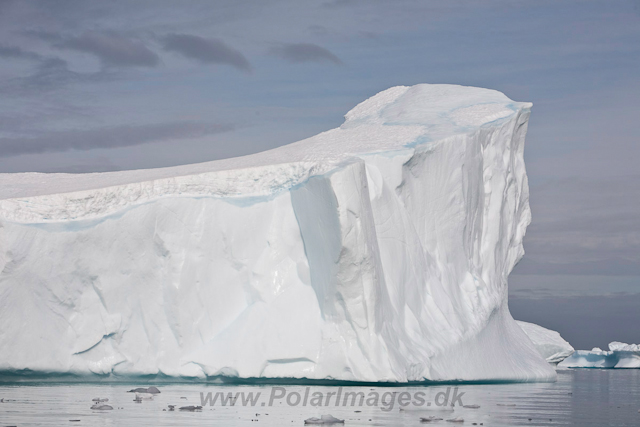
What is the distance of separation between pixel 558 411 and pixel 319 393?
3672mm

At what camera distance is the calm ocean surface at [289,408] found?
926 centimetres

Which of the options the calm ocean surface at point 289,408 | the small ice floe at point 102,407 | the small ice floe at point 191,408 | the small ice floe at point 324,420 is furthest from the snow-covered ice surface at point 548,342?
the small ice floe at point 324,420

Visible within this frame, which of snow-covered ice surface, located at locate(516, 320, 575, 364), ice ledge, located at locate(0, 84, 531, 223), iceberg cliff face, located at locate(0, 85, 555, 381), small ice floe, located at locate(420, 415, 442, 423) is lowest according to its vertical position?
small ice floe, located at locate(420, 415, 442, 423)

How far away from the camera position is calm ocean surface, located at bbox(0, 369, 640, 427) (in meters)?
9.26

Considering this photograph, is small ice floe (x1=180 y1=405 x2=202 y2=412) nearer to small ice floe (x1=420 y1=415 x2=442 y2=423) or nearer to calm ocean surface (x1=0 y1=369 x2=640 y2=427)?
calm ocean surface (x1=0 y1=369 x2=640 y2=427)

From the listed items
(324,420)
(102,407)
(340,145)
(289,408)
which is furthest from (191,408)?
(340,145)

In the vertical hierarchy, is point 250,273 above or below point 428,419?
above

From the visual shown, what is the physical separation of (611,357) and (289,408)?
37.1 metres

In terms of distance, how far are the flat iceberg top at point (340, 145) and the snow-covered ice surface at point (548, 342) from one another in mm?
12713

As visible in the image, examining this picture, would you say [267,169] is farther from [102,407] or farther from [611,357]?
[611,357]

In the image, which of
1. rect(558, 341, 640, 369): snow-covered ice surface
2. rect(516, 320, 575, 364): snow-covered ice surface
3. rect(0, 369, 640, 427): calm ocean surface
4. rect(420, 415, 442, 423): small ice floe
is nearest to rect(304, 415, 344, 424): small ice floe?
rect(0, 369, 640, 427): calm ocean surface

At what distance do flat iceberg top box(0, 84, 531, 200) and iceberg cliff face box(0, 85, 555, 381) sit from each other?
6 cm

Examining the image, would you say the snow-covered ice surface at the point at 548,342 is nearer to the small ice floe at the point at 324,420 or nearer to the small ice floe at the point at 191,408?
the small ice floe at the point at 191,408

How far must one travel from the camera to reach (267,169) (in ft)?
53.1
